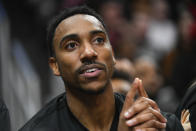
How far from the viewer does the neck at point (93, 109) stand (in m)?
3.49

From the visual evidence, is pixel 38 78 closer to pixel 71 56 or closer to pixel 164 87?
pixel 164 87

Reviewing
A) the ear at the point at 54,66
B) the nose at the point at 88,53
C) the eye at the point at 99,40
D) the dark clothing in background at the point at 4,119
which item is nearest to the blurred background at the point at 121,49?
the ear at the point at 54,66

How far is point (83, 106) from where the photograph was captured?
3514 millimetres

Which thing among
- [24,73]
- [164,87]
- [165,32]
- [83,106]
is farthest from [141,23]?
[83,106]

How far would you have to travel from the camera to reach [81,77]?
3.38 metres

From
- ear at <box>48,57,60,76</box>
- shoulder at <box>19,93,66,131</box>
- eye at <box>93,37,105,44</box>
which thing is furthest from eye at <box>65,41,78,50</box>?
shoulder at <box>19,93,66,131</box>

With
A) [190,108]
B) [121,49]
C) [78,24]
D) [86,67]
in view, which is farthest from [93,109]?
[121,49]

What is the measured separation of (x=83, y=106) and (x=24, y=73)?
3.73 meters

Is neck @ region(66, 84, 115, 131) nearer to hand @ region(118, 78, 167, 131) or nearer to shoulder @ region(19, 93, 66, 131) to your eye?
shoulder @ region(19, 93, 66, 131)

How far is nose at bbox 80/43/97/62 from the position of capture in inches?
132

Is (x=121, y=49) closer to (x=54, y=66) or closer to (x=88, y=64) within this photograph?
(x=54, y=66)

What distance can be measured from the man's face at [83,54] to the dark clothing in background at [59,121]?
0.17m

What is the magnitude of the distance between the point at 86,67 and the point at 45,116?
17.0 inches

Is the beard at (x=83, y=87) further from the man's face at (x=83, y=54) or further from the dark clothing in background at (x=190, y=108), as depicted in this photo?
the dark clothing in background at (x=190, y=108)
